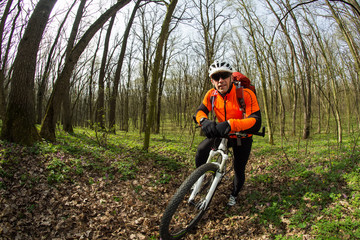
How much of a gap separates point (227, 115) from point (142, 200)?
2660mm

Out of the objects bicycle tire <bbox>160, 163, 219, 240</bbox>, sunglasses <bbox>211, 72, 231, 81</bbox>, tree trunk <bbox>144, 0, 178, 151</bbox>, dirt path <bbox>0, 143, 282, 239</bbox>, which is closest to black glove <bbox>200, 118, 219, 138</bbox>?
bicycle tire <bbox>160, 163, 219, 240</bbox>

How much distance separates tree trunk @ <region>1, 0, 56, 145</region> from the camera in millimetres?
5160

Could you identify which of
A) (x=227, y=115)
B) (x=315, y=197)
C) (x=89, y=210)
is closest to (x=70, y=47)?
(x=89, y=210)

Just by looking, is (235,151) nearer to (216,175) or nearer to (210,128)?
(216,175)

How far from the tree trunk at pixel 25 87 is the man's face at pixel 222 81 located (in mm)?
5293

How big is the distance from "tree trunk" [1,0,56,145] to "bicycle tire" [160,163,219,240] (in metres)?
4.76

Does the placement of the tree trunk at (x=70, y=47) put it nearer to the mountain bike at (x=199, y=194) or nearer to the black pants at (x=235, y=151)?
the black pants at (x=235, y=151)

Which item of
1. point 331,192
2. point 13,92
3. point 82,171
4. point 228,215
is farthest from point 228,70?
point 13,92

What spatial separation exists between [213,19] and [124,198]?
46.8 ft

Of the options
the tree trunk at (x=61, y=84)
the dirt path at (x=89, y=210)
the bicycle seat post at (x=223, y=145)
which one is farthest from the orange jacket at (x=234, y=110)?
the tree trunk at (x=61, y=84)

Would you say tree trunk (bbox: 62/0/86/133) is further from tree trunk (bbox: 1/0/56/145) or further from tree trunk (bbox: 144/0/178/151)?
tree trunk (bbox: 144/0/178/151)

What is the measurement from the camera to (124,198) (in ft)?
13.8

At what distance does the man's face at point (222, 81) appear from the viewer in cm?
312

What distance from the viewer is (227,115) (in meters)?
3.23
